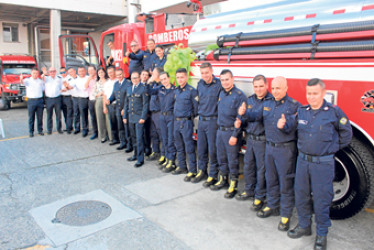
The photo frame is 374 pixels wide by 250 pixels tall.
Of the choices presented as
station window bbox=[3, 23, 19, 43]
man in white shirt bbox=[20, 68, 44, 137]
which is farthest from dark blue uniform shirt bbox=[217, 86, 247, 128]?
station window bbox=[3, 23, 19, 43]

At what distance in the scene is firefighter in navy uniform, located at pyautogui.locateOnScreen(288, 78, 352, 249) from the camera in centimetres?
299

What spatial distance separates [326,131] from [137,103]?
11.5ft

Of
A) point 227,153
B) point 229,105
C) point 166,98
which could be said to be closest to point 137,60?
point 166,98

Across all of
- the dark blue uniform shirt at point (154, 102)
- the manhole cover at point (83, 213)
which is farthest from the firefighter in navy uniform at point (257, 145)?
the dark blue uniform shirt at point (154, 102)

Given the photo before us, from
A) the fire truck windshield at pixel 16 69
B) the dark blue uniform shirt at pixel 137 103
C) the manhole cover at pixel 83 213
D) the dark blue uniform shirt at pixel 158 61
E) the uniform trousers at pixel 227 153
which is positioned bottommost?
the manhole cover at pixel 83 213

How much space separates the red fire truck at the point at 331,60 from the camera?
332 centimetres

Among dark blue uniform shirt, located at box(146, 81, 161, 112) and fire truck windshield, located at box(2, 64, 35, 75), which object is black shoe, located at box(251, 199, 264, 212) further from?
fire truck windshield, located at box(2, 64, 35, 75)

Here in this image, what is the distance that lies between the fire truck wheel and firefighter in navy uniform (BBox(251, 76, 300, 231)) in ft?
1.93

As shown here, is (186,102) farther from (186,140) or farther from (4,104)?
(4,104)

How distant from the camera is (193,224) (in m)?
3.58

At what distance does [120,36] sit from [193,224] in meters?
6.91

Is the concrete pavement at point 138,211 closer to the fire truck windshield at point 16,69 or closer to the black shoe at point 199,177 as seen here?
the black shoe at point 199,177

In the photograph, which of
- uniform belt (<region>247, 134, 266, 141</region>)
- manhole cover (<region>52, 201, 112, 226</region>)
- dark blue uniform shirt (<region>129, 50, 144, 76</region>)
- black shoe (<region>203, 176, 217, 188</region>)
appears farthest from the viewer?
dark blue uniform shirt (<region>129, 50, 144, 76</region>)

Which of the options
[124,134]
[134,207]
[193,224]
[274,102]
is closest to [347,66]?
[274,102]
